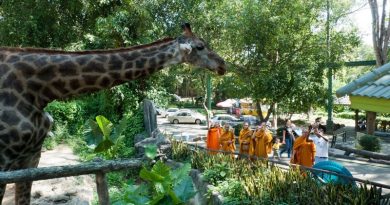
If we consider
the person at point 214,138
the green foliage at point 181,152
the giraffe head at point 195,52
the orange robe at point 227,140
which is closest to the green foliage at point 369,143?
the orange robe at point 227,140

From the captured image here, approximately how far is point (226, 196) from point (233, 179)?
0.63m

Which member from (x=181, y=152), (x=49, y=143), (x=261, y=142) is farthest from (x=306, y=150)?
(x=49, y=143)

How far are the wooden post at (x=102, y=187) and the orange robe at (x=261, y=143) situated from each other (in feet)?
25.1

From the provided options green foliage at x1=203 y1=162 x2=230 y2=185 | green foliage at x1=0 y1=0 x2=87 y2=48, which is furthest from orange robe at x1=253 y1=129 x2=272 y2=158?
green foliage at x1=0 y1=0 x2=87 y2=48

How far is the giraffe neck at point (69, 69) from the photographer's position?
414 cm

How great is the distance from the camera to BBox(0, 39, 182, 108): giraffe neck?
4.14 metres

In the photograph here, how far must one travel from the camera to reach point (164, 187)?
14.9 feet

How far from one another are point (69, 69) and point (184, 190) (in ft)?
6.50

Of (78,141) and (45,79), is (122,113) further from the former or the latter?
(45,79)

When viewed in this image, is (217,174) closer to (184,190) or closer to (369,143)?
(184,190)

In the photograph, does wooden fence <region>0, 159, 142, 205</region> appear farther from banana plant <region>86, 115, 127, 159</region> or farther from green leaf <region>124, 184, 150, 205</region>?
banana plant <region>86, 115, 127, 159</region>

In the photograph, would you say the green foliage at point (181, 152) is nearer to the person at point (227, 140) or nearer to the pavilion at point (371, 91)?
the person at point (227, 140)

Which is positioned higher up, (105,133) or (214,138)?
(105,133)

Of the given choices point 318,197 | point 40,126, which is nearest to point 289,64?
point 318,197
